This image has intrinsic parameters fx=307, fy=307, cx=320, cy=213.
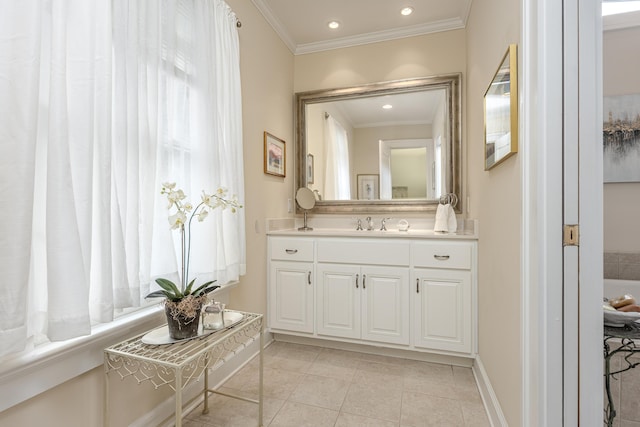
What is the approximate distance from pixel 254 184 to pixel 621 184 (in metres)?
2.02

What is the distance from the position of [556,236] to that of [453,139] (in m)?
1.78

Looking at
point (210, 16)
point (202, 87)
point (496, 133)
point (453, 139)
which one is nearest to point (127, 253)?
point (202, 87)

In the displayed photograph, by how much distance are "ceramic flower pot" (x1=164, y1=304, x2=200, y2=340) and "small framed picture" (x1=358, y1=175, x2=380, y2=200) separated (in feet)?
6.38

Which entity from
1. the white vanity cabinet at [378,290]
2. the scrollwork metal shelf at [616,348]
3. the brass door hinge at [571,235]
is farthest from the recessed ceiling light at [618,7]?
the white vanity cabinet at [378,290]

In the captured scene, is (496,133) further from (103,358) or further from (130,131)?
(103,358)

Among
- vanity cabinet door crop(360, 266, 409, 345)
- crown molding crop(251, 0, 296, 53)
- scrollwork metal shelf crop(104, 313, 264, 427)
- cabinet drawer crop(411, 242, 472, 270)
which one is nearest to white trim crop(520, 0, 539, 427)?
cabinet drawer crop(411, 242, 472, 270)

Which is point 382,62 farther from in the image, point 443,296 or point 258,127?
point 443,296

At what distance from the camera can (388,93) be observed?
2783 millimetres

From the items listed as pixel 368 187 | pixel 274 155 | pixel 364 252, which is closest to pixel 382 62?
pixel 368 187

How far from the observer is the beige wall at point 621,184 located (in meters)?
1.04

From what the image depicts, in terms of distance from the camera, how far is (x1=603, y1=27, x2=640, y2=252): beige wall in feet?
3.42

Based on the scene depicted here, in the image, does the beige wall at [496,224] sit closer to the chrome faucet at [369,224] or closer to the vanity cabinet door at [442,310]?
the vanity cabinet door at [442,310]

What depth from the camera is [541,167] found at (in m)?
1.05

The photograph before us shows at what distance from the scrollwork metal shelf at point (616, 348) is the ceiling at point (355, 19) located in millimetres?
2401
